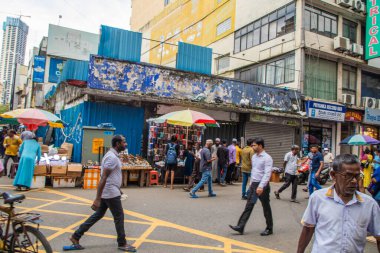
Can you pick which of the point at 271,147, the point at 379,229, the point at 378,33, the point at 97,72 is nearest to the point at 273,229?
the point at 379,229

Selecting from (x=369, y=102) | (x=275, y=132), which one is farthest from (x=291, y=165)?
(x=369, y=102)

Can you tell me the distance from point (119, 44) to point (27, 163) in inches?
250

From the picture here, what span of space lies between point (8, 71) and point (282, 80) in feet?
230

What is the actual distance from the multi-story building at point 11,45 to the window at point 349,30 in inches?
1239

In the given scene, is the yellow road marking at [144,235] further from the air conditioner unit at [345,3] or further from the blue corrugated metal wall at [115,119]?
the air conditioner unit at [345,3]

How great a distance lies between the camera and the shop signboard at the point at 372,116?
20.3 metres

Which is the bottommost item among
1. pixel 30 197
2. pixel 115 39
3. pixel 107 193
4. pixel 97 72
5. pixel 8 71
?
pixel 30 197

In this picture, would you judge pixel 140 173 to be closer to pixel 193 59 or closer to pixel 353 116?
pixel 193 59

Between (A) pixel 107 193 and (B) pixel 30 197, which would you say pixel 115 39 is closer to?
(B) pixel 30 197

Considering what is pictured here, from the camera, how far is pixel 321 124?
19188mm

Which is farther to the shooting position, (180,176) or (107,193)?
(180,176)

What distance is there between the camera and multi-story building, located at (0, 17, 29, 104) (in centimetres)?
4052

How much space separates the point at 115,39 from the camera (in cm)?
1288

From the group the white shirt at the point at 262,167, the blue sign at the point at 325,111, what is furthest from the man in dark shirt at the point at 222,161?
the blue sign at the point at 325,111
